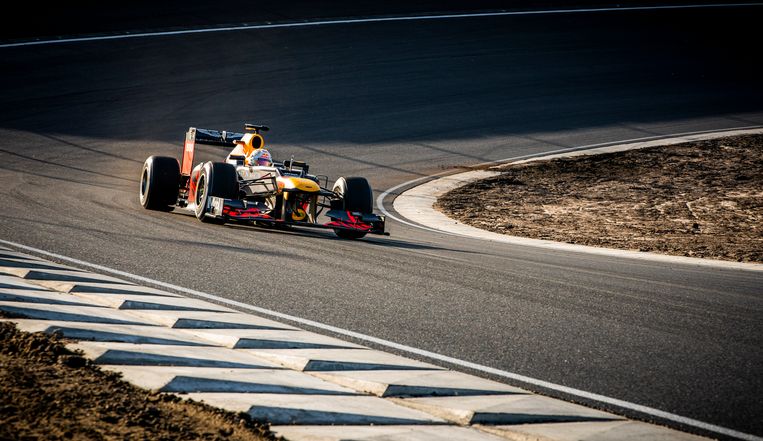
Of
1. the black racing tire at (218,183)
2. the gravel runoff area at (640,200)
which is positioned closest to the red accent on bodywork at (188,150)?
the black racing tire at (218,183)

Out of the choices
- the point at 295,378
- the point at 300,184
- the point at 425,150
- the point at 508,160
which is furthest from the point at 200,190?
the point at 508,160

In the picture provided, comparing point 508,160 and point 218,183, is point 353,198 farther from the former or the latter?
point 508,160

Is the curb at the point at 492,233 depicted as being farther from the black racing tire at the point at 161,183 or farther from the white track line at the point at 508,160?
the black racing tire at the point at 161,183

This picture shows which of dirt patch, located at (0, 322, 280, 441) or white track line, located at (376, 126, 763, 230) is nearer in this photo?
dirt patch, located at (0, 322, 280, 441)

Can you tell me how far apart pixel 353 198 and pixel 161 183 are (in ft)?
12.0

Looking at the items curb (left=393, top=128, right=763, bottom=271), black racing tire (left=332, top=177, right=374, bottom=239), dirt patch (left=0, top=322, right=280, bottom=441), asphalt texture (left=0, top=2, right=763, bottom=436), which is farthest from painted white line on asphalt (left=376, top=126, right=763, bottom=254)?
dirt patch (left=0, top=322, right=280, bottom=441)

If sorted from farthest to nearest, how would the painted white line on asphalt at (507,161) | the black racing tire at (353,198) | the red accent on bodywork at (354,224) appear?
the painted white line on asphalt at (507,161) < the black racing tire at (353,198) < the red accent on bodywork at (354,224)

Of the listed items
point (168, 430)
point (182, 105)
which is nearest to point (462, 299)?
point (168, 430)

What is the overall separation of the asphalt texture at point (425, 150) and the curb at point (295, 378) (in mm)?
661

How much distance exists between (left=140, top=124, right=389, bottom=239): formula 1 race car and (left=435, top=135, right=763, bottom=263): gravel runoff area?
4005 millimetres

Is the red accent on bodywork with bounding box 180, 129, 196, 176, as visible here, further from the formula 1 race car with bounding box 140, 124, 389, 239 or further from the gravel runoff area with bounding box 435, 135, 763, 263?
the gravel runoff area with bounding box 435, 135, 763, 263

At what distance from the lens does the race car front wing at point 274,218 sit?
1234cm

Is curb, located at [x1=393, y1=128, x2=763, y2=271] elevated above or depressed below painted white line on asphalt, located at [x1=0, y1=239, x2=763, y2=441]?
below

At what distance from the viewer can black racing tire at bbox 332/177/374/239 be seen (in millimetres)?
13010
